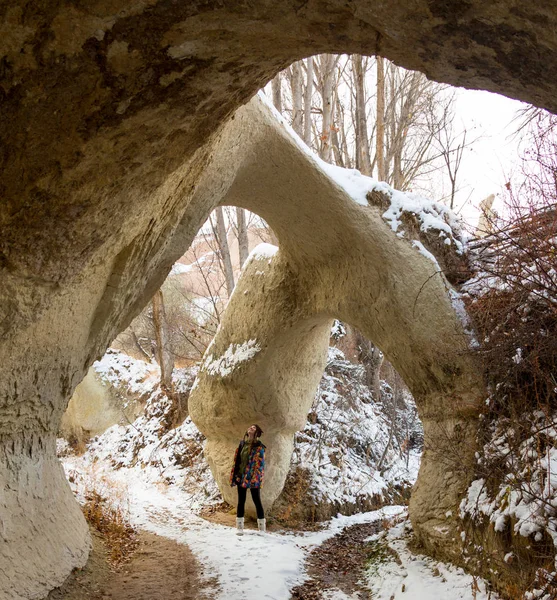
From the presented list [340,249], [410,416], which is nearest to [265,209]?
[340,249]

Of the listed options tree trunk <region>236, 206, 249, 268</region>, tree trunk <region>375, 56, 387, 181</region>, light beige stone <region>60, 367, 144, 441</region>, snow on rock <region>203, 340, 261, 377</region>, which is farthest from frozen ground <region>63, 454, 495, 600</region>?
tree trunk <region>375, 56, 387, 181</region>

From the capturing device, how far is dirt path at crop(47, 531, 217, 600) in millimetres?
4336

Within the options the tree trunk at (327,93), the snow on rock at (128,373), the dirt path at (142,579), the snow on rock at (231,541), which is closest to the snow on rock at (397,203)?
the snow on rock at (231,541)

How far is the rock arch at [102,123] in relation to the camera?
2.00 meters

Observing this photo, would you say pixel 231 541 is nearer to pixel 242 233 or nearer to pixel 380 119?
pixel 242 233

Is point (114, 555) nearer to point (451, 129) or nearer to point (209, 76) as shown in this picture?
point (209, 76)

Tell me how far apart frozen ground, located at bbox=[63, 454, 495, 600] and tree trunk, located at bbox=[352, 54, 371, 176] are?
7850 millimetres

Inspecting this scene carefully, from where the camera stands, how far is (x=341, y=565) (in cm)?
590

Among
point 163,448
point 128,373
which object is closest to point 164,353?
point 163,448

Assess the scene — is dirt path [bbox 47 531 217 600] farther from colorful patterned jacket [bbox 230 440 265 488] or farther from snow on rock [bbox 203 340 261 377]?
snow on rock [bbox 203 340 261 377]

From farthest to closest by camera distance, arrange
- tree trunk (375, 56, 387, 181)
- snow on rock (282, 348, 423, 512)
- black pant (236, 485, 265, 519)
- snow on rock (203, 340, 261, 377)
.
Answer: tree trunk (375, 56, 387, 181)
snow on rock (282, 348, 423, 512)
snow on rock (203, 340, 261, 377)
black pant (236, 485, 265, 519)

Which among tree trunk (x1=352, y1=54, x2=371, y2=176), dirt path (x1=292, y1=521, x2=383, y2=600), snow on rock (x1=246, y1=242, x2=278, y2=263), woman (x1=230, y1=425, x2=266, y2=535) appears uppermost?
tree trunk (x1=352, y1=54, x2=371, y2=176)

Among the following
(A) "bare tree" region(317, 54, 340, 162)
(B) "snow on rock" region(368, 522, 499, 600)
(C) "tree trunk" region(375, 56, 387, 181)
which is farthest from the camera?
(C) "tree trunk" region(375, 56, 387, 181)

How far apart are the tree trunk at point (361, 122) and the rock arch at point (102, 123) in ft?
29.7
